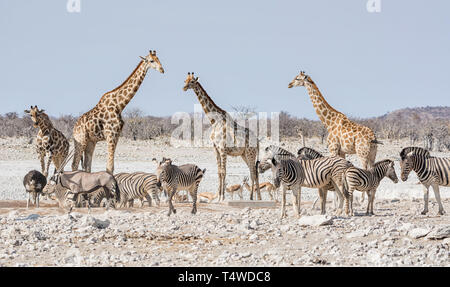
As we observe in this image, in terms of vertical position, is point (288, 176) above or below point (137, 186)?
above

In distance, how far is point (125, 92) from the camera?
17.1 metres

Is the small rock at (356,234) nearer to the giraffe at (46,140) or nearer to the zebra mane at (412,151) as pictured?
the zebra mane at (412,151)

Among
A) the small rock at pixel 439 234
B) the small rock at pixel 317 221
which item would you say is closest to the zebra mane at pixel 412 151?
the small rock at pixel 317 221

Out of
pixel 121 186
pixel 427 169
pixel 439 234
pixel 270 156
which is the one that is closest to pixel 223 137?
pixel 121 186

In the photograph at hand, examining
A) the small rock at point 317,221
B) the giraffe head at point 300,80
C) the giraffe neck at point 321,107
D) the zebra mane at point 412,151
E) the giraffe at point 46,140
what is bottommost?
the small rock at point 317,221

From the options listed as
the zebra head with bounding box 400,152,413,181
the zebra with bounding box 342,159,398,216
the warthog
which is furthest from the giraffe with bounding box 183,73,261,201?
the zebra head with bounding box 400,152,413,181

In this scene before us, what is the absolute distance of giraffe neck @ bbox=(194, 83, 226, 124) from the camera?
17.8m

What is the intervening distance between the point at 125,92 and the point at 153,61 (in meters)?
1.00

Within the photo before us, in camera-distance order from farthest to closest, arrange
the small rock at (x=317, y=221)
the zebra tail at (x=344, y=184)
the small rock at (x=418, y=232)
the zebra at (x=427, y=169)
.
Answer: the zebra at (x=427, y=169), the zebra tail at (x=344, y=184), the small rock at (x=317, y=221), the small rock at (x=418, y=232)

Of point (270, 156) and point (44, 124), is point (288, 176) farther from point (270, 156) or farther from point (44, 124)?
point (44, 124)

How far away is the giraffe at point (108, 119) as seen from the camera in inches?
656

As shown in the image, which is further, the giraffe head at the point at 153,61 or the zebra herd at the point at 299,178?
the giraffe head at the point at 153,61

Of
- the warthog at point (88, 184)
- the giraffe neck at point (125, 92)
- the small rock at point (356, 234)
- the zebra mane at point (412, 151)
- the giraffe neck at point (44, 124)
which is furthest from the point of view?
the giraffe neck at point (125, 92)

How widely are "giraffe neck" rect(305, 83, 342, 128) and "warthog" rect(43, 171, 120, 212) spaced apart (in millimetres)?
5876
